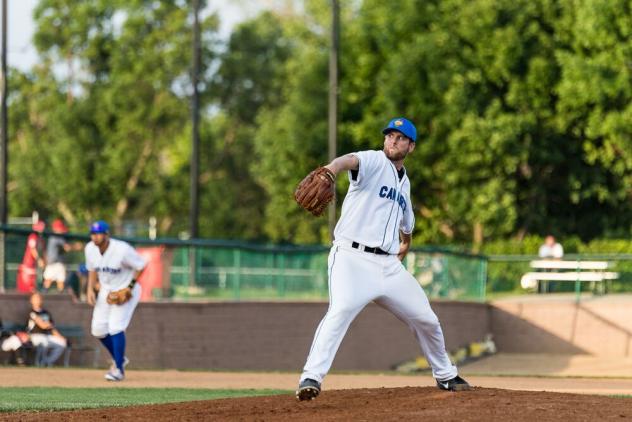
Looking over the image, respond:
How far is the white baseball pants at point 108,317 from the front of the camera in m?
15.2

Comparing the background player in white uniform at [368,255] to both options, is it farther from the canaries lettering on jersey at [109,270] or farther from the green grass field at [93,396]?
the canaries lettering on jersey at [109,270]

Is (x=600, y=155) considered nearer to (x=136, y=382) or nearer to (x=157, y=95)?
(x=157, y=95)

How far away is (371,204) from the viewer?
31.9ft

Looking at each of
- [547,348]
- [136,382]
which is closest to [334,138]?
[547,348]

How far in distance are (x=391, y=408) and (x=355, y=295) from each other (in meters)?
0.86

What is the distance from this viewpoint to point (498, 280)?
3138cm

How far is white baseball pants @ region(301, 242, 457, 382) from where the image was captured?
31.2ft

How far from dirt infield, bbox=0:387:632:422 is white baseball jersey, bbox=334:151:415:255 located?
1.20 m

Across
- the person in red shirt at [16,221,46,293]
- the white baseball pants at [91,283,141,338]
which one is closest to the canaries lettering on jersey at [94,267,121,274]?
the white baseball pants at [91,283,141,338]

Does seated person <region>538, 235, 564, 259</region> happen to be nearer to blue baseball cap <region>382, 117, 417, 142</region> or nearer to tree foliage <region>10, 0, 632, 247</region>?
tree foliage <region>10, 0, 632, 247</region>

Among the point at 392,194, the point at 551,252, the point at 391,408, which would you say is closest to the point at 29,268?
the point at 392,194

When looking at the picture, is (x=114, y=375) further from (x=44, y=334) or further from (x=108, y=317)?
(x=44, y=334)

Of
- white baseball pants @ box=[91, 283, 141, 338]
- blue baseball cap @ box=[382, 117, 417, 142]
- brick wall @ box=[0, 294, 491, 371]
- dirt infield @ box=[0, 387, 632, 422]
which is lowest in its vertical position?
brick wall @ box=[0, 294, 491, 371]

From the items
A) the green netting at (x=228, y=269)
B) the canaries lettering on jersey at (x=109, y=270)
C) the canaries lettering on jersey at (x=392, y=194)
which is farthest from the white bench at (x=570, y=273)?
the canaries lettering on jersey at (x=392, y=194)
